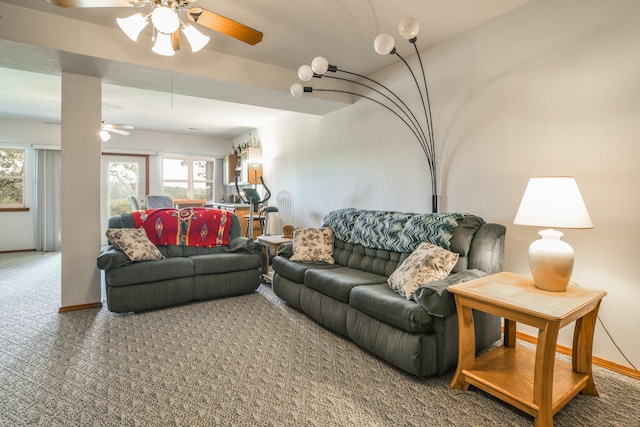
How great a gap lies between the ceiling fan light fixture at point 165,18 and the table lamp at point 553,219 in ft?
7.25

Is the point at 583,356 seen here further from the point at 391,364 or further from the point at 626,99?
the point at 626,99

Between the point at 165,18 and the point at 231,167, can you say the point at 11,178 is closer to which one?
the point at 231,167

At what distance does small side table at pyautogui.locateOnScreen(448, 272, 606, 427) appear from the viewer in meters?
1.58

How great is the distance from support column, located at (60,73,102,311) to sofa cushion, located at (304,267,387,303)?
7.21ft

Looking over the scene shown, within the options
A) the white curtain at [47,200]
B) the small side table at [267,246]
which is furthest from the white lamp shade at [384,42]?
the white curtain at [47,200]

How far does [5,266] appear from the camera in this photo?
5.19 meters

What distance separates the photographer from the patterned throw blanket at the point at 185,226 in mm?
3766

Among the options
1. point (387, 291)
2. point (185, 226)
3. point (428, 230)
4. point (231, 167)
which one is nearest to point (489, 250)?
point (428, 230)

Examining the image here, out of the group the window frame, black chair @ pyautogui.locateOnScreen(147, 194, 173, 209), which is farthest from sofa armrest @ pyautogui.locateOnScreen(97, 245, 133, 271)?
the window frame

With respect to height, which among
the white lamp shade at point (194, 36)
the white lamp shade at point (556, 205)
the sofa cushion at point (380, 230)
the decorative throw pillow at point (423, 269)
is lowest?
the decorative throw pillow at point (423, 269)

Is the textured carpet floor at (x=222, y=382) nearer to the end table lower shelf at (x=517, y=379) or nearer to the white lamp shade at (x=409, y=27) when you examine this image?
the end table lower shelf at (x=517, y=379)

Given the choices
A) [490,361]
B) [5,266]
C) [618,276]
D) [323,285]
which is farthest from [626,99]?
[5,266]

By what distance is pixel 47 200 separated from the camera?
653 cm

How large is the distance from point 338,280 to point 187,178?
630 centimetres
